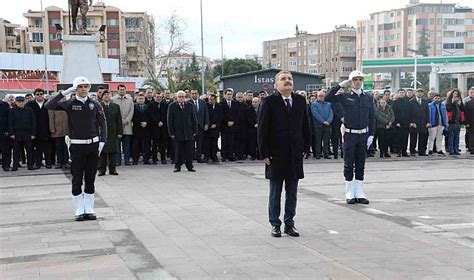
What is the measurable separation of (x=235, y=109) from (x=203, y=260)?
11332mm

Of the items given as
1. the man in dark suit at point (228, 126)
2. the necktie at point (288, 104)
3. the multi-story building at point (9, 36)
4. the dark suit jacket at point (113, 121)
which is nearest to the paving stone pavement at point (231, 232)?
the dark suit jacket at point (113, 121)

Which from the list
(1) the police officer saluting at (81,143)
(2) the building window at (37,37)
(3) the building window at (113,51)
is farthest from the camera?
(3) the building window at (113,51)

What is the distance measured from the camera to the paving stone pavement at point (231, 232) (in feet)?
19.9

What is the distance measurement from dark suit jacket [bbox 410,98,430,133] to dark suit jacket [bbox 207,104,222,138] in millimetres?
6052

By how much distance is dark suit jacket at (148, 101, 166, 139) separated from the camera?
16.7 meters

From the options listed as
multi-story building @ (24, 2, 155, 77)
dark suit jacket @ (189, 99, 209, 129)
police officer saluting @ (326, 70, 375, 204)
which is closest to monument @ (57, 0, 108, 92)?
dark suit jacket @ (189, 99, 209, 129)

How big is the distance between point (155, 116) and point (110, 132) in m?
2.52

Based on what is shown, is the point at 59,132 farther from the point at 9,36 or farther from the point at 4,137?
the point at 9,36

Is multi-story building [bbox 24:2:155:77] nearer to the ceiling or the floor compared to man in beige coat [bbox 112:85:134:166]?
nearer to the ceiling

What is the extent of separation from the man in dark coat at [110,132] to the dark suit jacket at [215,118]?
3.13 metres

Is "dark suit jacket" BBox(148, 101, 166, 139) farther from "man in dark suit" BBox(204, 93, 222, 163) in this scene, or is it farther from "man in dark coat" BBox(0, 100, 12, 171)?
"man in dark coat" BBox(0, 100, 12, 171)

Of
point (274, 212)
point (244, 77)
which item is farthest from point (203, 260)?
point (244, 77)

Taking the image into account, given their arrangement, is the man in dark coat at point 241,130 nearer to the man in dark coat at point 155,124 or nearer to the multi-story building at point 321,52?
the man in dark coat at point 155,124

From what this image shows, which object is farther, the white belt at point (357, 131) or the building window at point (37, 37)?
the building window at point (37, 37)
